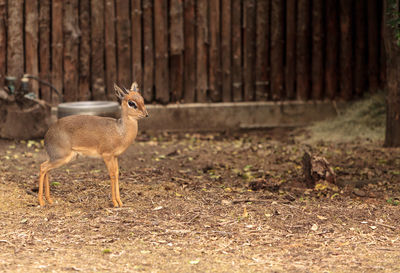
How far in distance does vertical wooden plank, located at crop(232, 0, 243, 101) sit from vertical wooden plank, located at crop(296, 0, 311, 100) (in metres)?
1.00

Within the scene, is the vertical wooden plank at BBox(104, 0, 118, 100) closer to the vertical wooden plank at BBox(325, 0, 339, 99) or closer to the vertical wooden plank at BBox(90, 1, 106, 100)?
the vertical wooden plank at BBox(90, 1, 106, 100)

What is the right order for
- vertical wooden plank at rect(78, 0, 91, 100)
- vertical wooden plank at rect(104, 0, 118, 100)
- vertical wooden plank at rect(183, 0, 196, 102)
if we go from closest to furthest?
vertical wooden plank at rect(78, 0, 91, 100)
vertical wooden plank at rect(104, 0, 118, 100)
vertical wooden plank at rect(183, 0, 196, 102)

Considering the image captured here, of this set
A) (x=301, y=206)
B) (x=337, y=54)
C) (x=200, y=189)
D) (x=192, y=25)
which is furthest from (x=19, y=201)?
(x=337, y=54)

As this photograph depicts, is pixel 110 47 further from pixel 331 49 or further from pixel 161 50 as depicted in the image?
pixel 331 49

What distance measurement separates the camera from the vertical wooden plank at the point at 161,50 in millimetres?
10711

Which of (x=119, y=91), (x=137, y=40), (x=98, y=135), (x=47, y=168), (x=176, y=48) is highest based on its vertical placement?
(x=137, y=40)

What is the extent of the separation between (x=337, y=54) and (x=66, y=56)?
455 cm

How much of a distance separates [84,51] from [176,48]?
57.1 inches

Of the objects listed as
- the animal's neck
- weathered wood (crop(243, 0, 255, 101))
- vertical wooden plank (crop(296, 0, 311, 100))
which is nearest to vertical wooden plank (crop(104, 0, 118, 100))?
weathered wood (crop(243, 0, 255, 101))

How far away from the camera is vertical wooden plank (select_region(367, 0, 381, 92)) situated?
1148 centimetres

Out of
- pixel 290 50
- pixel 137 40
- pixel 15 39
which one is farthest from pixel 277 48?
pixel 15 39

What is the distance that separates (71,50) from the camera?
10469mm

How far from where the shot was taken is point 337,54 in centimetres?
1162

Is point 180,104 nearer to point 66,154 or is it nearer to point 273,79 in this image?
point 273,79
